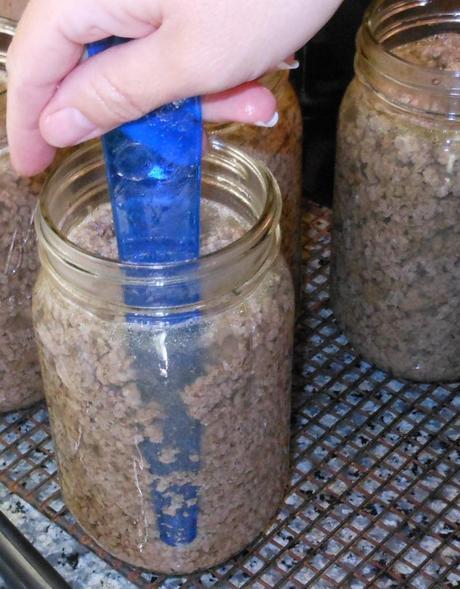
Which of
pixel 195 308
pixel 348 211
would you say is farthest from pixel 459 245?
pixel 195 308

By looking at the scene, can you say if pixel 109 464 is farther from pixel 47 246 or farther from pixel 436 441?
pixel 436 441

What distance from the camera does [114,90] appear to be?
39cm

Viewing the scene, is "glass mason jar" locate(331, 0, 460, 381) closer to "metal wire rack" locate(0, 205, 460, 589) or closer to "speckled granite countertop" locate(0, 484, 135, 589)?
"metal wire rack" locate(0, 205, 460, 589)

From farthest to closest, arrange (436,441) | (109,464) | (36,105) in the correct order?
A: (436,441) → (109,464) → (36,105)

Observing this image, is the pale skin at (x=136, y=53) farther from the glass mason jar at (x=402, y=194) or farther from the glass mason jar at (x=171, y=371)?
the glass mason jar at (x=402, y=194)

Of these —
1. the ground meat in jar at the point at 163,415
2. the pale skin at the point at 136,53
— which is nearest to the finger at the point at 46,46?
the pale skin at the point at 136,53

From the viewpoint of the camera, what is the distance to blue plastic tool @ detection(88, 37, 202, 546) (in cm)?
43

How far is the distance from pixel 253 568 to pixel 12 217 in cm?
26

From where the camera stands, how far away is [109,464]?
1.75 ft

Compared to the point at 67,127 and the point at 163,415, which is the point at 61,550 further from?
the point at 67,127

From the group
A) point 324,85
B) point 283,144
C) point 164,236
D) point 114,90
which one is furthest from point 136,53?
point 324,85

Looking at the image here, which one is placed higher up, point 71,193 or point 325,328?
point 71,193

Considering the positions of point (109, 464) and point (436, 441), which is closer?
point (109, 464)

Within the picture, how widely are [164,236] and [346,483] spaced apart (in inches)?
9.1
